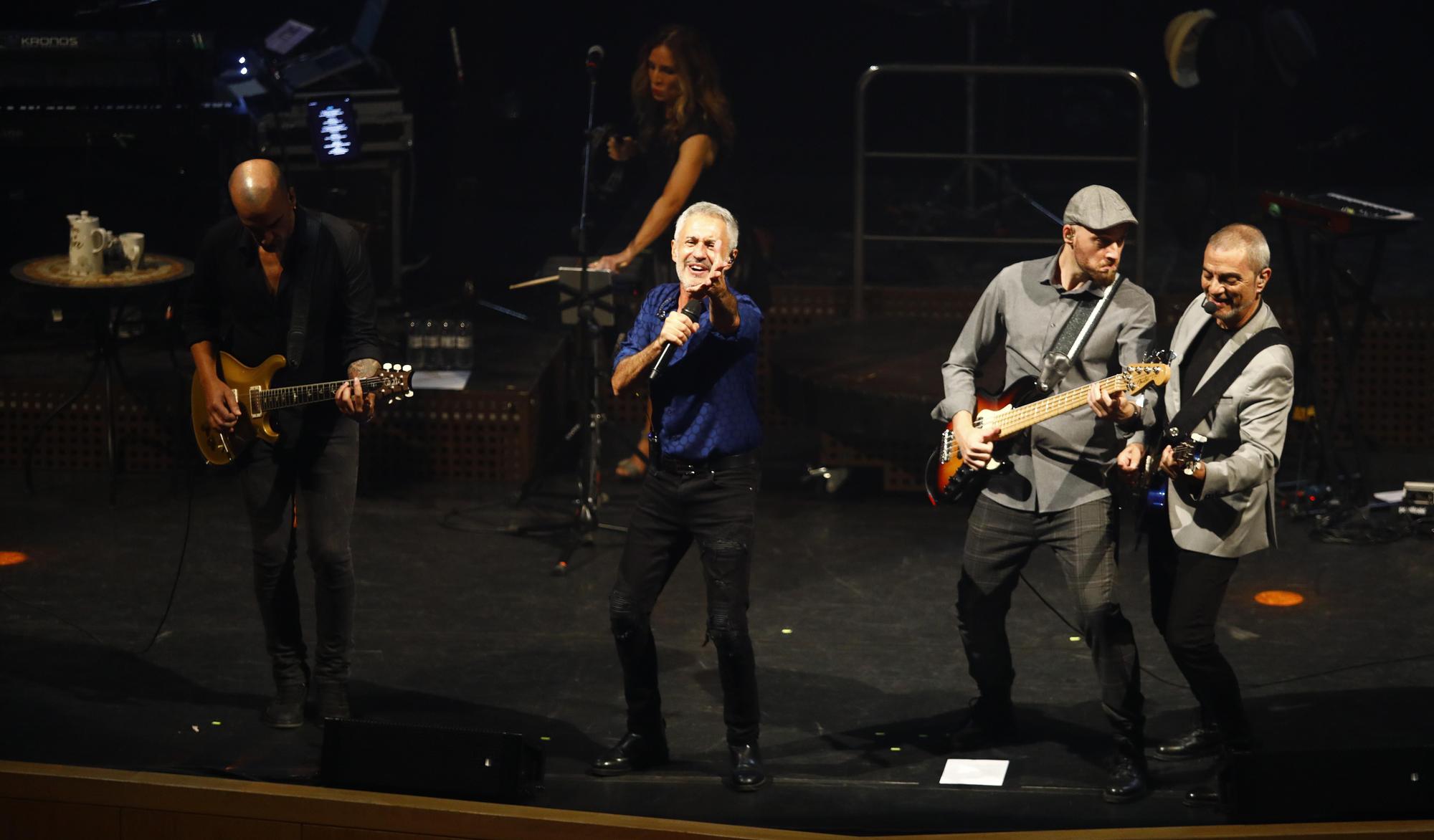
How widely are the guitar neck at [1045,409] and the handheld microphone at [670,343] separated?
2.78ft

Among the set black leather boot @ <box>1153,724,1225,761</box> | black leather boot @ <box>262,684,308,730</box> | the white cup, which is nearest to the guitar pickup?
black leather boot @ <box>1153,724,1225,761</box>

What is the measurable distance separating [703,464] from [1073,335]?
99 centimetres

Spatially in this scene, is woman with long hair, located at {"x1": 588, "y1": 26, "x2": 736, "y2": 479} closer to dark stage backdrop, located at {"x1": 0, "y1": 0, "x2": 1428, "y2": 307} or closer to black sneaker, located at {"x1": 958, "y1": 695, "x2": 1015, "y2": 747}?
black sneaker, located at {"x1": 958, "y1": 695, "x2": 1015, "y2": 747}

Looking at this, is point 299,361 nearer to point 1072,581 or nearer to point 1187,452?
point 1072,581

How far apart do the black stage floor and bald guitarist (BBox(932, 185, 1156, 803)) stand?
1.19 feet

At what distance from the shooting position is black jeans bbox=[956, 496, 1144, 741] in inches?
191

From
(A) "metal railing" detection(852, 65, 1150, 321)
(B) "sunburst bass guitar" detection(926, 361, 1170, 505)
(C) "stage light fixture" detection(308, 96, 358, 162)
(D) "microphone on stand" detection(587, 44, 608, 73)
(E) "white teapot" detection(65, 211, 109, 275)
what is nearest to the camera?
(B) "sunburst bass guitar" detection(926, 361, 1170, 505)

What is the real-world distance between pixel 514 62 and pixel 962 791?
7.26m

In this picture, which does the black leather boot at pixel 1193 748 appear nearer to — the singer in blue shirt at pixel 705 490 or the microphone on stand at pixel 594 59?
the singer in blue shirt at pixel 705 490

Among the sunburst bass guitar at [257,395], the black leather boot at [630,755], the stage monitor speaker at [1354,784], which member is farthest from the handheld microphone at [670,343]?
the stage monitor speaker at [1354,784]

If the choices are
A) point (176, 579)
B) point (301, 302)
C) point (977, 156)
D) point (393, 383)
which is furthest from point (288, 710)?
point (977, 156)

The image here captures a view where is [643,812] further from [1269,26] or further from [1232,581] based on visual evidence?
[1269,26]

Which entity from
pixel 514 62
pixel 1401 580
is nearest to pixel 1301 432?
pixel 1401 580

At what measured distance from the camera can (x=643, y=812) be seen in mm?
4820
